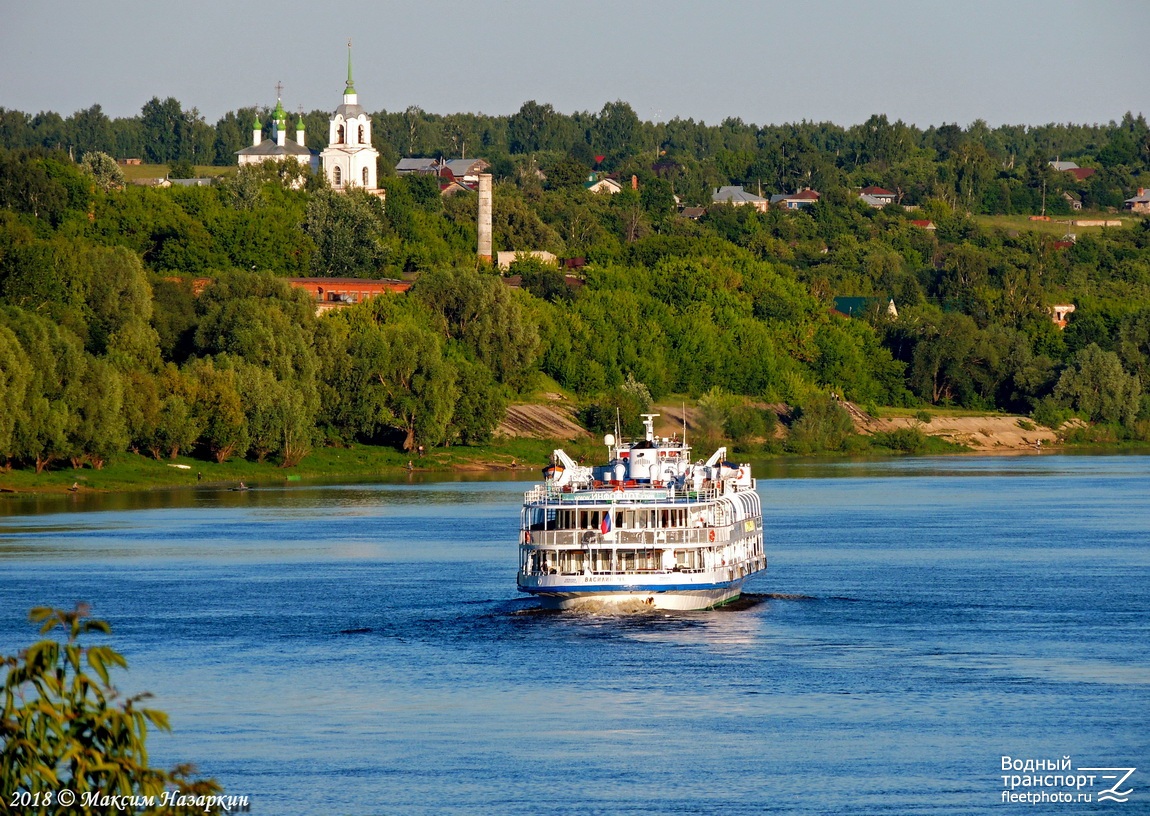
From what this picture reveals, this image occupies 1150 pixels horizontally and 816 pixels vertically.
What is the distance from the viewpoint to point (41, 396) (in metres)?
115

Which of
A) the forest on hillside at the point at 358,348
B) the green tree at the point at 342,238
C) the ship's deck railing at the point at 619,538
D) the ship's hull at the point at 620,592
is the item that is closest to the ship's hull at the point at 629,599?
the ship's hull at the point at 620,592

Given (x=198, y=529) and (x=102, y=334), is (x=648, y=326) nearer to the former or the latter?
(x=102, y=334)

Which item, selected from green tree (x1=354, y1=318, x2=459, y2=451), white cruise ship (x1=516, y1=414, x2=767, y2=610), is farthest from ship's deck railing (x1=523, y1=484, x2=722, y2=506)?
green tree (x1=354, y1=318, x2=459, y2=451)

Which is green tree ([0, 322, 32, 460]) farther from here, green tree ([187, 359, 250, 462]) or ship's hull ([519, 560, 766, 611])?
ship's hull ([519, 560, 766, 611])

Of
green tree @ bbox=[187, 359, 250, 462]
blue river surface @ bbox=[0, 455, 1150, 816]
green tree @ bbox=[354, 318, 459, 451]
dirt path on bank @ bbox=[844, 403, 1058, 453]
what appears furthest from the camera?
dirt path on bank @ bbox=[844, 403, 1058, 453]

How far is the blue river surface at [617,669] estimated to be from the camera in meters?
38.2

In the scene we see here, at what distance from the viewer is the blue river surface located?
125ft

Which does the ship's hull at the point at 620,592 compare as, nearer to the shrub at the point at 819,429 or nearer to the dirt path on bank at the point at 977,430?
the shrub at the point at 819,429

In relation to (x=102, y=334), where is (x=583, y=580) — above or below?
below

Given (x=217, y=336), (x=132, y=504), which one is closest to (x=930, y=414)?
(x=217, y=336)

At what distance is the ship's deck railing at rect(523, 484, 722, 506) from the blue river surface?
12.6 feet

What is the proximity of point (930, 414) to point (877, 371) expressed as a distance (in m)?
Result: 9.29

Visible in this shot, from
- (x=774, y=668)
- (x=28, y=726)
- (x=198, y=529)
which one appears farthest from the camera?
(x=198, y=529)

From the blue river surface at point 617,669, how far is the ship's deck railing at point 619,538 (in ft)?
8.13
